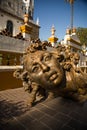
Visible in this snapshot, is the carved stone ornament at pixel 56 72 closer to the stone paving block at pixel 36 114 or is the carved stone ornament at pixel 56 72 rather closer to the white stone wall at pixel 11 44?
the stone paving block at pixel 36 114

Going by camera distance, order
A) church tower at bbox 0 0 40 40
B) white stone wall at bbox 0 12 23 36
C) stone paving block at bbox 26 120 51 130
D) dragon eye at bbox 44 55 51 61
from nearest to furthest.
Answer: stone paving block at bbox 26 120 51 130
dragon eye at bbox 44 55 51 61
white stone wall at bbox 0 12 23 36
church tower at bbox 0 0 40 40

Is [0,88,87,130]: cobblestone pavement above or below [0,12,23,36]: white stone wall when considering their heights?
below

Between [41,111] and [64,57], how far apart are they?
1273 mm

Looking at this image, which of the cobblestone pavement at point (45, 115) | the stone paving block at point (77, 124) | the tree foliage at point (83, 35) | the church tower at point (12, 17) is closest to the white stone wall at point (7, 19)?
the church tower at point (12, 17)

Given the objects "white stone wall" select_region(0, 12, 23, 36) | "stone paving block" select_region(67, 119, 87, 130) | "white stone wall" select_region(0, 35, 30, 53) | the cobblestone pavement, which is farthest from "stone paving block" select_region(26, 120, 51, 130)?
"white stone wall" select_region(0, 12, 23, 36)

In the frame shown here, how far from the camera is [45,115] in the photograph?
258 cm

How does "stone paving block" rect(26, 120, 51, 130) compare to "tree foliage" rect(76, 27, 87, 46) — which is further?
"tree foliage" rect(76, 27, 87, 46)

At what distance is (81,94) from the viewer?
256 cm

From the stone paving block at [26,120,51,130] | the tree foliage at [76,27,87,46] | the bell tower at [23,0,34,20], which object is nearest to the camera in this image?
the stone paving block at [26,120,51,130]

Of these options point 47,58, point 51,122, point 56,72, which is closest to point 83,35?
point 47,58

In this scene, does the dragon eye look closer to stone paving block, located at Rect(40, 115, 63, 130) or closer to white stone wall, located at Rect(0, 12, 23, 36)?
stone paving block, located at Rect(40, 115, 63, 130)

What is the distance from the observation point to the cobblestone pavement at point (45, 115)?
2.16m

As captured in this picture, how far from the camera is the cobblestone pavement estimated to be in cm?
216

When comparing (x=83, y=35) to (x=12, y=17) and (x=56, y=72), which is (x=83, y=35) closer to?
(x=12, y=17)
